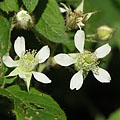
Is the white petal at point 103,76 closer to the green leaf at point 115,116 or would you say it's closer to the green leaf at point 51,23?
the green leaf at point 51,23

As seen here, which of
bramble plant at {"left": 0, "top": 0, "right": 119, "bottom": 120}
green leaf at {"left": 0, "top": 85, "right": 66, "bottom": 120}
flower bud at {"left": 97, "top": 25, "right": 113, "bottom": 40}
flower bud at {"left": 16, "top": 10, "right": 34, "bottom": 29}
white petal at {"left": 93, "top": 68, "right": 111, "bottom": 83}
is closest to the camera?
green leaf at {"left": 0, "top": 85, "right": 66, "bottom": 120}

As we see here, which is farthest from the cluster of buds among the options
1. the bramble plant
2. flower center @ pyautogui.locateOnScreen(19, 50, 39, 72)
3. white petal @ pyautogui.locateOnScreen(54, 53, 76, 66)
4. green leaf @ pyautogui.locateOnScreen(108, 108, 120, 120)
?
green leaf @ pyautogui.locateOnScreen(108, 108, 120, 120)

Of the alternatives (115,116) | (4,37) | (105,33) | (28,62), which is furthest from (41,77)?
(115,116)

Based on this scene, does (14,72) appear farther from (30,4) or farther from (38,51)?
(30,4)

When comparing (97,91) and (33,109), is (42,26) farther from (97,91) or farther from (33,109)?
(97,91)

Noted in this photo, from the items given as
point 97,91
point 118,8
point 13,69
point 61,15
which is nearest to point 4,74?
point 13,69

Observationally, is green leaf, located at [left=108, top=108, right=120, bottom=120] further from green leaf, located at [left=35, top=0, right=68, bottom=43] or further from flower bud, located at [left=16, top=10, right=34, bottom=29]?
flower bud, located at [left=16, top=10, right=34, bottom=29]

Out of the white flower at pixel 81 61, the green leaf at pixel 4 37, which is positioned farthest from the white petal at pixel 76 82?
the green leaf at pixel 4 37
